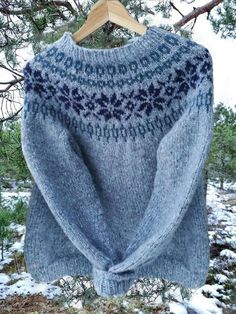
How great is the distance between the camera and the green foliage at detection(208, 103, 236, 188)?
168 cm

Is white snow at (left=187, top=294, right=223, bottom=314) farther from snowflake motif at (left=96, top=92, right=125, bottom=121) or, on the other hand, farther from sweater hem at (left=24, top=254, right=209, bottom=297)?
snowflake motif at (left=96, top=92, right=125, bottom=121)

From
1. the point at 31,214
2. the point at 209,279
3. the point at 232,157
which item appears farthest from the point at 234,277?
the point at 31,214

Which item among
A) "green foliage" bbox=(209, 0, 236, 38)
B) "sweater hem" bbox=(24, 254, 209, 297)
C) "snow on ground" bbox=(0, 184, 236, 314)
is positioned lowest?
Result: "snow on ground" bbox=(0, 184, 236, 314)

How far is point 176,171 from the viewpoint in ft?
2.39

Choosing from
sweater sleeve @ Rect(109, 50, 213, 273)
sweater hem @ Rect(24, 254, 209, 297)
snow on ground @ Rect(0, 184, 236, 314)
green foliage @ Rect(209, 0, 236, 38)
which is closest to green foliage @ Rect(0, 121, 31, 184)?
snow on ground @ Rect(0, 184, 236, 314)

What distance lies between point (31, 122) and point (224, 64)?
237cm

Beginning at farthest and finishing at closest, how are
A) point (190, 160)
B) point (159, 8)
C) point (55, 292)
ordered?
point (55, 292) → point (159, 8) → point (190, 160)

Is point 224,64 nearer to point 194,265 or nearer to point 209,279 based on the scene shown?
point 209,279

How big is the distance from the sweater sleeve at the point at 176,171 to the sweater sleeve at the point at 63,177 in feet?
0.19

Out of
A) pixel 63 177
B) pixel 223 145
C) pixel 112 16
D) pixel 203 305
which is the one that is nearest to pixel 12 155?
pixel 63 177

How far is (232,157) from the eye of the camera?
183cm

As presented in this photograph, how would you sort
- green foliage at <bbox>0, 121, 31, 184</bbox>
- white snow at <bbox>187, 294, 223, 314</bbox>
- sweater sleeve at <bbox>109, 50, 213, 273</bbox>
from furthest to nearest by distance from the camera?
white snow at <bbox>187, 294, 223, 314</bbox>, green foliage at <bbox>0, 121, 31, 184</bbox>, sweater sleeve at <bbox>109, 50, 213, 273</bbox>

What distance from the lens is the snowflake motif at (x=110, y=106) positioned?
75 centimetres

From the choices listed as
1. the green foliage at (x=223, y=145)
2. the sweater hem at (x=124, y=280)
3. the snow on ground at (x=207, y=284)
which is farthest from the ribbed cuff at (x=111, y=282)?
the green foliage at (x=223, y=145)
